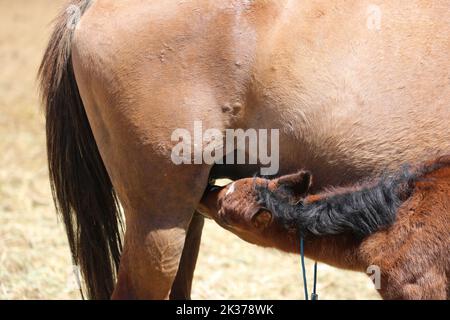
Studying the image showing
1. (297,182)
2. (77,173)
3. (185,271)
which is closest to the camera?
(297,182)

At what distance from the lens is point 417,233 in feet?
6.91

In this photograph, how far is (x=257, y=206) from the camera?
90.7 inches

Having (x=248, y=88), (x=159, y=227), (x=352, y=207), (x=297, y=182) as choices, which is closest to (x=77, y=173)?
(x=159, y=227)

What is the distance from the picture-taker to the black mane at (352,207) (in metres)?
2.18

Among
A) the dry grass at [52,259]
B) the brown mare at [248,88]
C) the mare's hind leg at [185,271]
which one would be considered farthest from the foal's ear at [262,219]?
the dry grass at [52,259]

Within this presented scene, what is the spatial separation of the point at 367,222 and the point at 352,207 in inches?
2.5

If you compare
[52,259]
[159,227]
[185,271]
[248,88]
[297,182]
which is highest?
[248,88]

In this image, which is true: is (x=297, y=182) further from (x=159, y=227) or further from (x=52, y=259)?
(x=52, y=259)

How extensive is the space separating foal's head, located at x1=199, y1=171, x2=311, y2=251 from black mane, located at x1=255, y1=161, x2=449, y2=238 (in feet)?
0.07

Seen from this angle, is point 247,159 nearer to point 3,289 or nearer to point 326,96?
point 326,96

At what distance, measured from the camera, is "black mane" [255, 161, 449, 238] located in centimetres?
218

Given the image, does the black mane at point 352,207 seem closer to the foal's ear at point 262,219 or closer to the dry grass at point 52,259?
the foal's ear at point 262,219

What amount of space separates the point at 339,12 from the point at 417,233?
75cm
